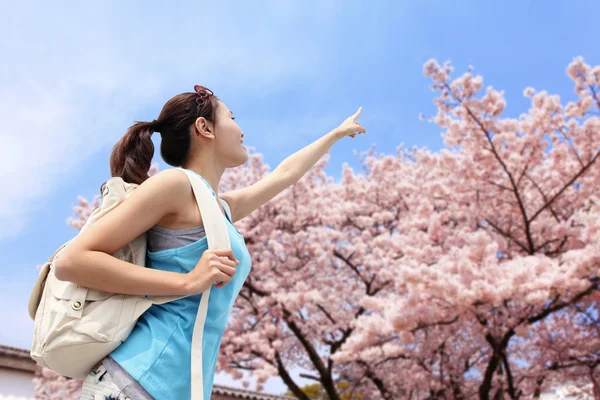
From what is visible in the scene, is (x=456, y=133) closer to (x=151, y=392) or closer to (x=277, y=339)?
(x=277, y=339)

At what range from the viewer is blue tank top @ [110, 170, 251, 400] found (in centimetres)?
130

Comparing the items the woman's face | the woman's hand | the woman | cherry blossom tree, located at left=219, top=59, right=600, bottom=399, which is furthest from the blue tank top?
cherry blossom tree, located at left=219, top=59, right=600, bottom=399

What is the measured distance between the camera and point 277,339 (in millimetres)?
10156

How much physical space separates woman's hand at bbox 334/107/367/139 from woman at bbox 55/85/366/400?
61cm

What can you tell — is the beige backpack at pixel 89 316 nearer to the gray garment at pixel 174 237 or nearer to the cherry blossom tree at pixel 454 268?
the gray garment at pixel 174 237

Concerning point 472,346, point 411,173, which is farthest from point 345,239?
point 472,346

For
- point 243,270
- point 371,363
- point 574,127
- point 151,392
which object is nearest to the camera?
point 151,392

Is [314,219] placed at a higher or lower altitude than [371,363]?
higher

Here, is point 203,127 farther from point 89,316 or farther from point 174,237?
point 89,316

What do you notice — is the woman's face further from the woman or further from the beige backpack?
the beige backpack

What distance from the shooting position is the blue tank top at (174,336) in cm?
130

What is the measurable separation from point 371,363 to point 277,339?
6.35 ft

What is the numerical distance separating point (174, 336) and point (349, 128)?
1211 mm

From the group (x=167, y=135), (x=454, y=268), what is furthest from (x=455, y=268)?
(x=167, y=135)
